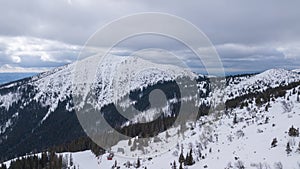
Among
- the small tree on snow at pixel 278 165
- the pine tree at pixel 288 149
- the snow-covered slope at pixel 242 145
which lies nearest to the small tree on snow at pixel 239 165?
the snow-covered slope at pixel 242 145

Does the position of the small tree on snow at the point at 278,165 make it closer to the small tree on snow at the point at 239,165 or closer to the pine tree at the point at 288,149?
the pine tree at the point at 288,149

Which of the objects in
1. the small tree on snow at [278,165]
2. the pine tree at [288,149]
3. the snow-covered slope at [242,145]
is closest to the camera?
the small tree on snow at [278,165]

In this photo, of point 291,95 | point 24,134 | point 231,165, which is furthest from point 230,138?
point 24,134

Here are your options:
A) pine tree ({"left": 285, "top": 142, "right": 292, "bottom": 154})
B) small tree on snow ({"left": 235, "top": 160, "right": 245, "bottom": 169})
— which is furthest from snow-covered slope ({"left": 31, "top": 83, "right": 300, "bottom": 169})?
pine tree ({"left": 285, "top": 142, "right": 292, "bottom": 154})

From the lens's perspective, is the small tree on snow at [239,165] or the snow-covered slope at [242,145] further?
the snow-covered slope at [242,145]

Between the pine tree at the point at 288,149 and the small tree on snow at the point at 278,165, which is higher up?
the pine tree at the point at 288,149

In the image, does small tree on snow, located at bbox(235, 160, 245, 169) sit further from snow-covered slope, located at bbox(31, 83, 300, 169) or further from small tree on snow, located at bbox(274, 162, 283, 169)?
small tree on snow, located at bbox(274, 162, 283, 169)

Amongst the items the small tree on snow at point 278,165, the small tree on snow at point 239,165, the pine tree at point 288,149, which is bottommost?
the small tree on snow at point 239,165

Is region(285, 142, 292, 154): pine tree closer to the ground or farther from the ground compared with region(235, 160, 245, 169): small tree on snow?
farther from the ground

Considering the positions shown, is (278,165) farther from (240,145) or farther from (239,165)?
(240,145)

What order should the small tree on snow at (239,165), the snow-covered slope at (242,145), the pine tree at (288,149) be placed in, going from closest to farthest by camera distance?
the pine tree at (288,149) → the small tree on snow at (239,165) → the snow-covered slope at (242,145)

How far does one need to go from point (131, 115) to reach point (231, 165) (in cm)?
16930

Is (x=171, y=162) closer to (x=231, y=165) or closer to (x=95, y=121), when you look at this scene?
(x=231, y=165)

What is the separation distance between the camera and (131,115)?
188 meters
